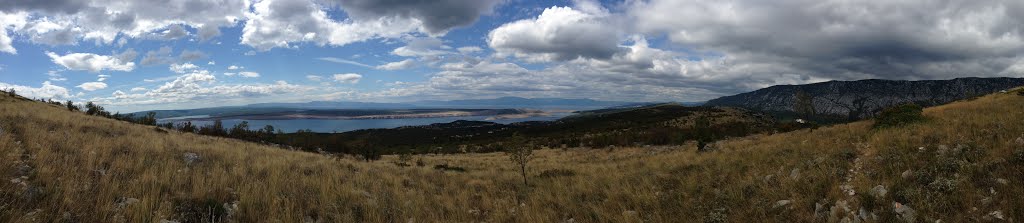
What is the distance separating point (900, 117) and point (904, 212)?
12.2 meters

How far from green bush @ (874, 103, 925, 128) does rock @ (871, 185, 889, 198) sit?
10123mm

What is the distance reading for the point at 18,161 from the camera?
22.7 feet

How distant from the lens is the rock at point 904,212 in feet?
18.2

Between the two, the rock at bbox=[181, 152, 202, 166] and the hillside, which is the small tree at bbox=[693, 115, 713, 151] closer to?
the hillside

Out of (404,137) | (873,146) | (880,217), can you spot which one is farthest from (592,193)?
(404,137)

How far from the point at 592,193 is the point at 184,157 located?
35.0 feet

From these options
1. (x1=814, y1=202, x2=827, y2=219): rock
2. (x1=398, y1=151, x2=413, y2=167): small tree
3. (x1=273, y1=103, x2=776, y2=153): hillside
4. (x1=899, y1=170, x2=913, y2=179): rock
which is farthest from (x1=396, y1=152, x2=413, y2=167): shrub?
(x1=899, y1=170, x2=913, y2=179): rock

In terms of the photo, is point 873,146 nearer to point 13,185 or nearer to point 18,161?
point 13,185

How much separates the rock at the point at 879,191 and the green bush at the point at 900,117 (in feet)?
33.2

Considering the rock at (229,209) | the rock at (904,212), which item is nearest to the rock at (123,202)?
the rock at (229,209)

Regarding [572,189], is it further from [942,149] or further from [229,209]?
[229,209]

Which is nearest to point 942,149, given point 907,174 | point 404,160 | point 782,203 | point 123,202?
point 907,174

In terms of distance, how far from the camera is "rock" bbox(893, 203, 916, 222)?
5.55 meters

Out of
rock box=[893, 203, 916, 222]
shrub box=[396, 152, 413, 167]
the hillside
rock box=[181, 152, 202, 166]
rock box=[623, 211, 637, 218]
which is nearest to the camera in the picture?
rock box=[893, 203, 916, 222]
